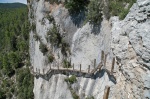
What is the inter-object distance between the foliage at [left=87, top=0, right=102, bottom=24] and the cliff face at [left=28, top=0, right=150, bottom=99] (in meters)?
0.83

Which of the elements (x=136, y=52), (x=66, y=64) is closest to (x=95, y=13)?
(x=66, y=64)

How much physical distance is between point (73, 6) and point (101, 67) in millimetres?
11024

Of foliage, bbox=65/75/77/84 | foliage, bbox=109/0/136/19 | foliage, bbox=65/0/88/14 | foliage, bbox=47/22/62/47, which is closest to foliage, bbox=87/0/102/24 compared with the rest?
foliage, bbox=109/0/136/19

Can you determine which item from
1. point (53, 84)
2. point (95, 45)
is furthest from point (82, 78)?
point (53, 84)

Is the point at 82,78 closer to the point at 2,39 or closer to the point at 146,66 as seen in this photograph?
the point at 146,66

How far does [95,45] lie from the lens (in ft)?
91.4

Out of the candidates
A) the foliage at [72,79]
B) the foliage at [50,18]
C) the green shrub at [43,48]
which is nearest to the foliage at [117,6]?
the foliage at [72,79]

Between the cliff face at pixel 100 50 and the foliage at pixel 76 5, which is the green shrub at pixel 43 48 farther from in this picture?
the foliage at pixel 76 5

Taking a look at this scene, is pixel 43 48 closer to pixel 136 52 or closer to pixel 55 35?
pixel 55 35

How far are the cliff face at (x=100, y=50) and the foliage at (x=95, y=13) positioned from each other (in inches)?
32.6

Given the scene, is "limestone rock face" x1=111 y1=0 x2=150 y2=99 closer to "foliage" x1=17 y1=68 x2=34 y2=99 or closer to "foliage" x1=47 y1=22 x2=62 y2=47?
"foliage" x1=47 y1=22 x2=62 y2=47

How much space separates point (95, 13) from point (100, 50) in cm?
436

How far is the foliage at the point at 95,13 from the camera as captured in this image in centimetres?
2756

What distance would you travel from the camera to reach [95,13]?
2755 cm
